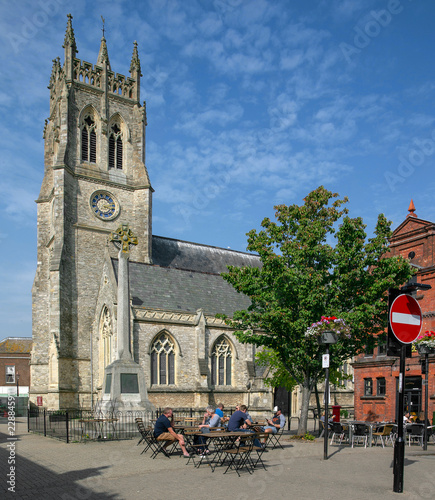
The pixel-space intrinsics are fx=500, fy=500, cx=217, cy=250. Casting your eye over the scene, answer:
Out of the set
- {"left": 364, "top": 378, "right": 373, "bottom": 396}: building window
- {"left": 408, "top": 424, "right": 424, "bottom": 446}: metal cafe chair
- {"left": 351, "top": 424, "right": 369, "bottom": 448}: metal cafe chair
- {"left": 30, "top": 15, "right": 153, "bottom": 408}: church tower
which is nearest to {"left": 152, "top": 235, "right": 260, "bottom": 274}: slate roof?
{"left": 30, "top": 15, "right": 153, "bottom": 408}: church tower

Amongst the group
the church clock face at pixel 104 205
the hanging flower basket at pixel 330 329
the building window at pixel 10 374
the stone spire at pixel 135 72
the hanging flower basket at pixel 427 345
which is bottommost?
the building window at pixel 10 374

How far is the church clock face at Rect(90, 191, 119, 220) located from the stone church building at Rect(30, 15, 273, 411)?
0.09 meters

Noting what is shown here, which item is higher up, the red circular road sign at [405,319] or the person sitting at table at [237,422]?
the red circular road sign at [405,319]

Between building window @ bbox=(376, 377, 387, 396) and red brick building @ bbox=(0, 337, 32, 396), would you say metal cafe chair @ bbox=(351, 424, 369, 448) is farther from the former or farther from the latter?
red brick building @ bbox=(0, 337, 32, 396)

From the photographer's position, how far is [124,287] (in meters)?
21.5

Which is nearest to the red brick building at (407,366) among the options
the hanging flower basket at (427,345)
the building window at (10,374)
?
the hanging flower basket at (427,345)

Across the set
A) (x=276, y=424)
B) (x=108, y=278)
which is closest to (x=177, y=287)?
(x=108, y=278)

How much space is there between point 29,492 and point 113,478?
1.82 metres

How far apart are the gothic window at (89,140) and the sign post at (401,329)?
1491 inches

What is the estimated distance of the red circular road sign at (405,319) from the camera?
935cm

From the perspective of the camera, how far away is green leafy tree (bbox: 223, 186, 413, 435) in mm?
18578

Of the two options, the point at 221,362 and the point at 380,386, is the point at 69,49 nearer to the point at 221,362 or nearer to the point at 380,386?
the point at 221,362

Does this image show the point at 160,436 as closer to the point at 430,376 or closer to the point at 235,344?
the point at 430,376

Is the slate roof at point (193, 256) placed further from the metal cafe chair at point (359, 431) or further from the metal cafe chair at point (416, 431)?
the metal cafe chair at point (416, 431)
